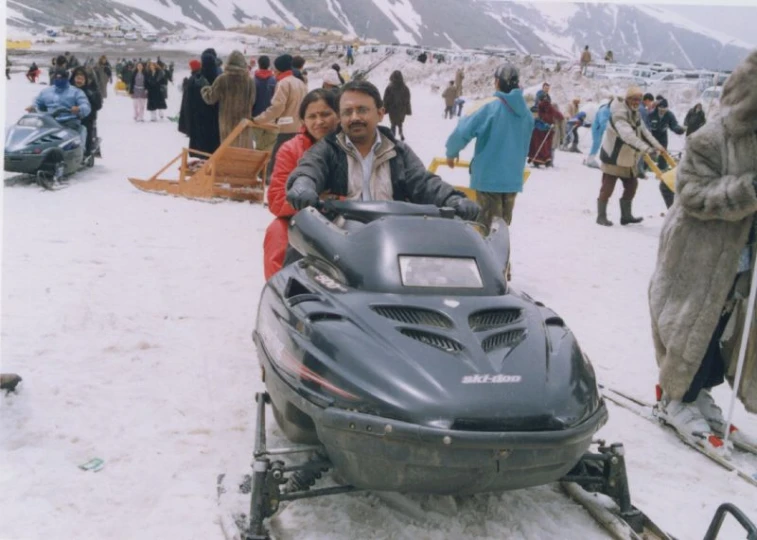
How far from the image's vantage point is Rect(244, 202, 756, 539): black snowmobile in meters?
2.01

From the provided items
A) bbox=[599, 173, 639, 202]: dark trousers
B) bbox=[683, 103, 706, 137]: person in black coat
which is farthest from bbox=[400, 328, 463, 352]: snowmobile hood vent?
bbox=[683, 103, 706, 137]: person in black coat

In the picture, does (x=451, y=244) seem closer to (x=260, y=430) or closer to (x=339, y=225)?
(x=339, y=225)

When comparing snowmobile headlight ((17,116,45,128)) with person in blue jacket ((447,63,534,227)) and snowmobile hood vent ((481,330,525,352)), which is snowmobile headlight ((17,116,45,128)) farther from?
snowmobile hood vent ((481,330,525,352))

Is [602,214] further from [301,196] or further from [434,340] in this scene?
[434,340]

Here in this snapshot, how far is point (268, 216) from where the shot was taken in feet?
26.8

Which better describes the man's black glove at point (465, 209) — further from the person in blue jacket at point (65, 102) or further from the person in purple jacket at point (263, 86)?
the person in blue jacket at point (65, 102)

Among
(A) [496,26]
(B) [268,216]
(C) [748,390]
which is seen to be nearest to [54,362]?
(C) [748,390]

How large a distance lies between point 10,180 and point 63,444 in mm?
6805

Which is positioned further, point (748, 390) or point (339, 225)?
point (748, 390)

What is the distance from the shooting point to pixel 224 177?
28.7 ft

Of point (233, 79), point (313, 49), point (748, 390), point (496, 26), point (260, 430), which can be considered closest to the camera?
point (260, 430)

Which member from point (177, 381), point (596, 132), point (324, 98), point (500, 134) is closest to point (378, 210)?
point (324, 98)

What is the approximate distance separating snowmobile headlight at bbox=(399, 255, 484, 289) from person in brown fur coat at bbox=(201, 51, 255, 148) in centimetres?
691

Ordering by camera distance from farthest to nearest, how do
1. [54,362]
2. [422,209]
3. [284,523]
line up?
[54,362] → [422,209] → [284,523]
